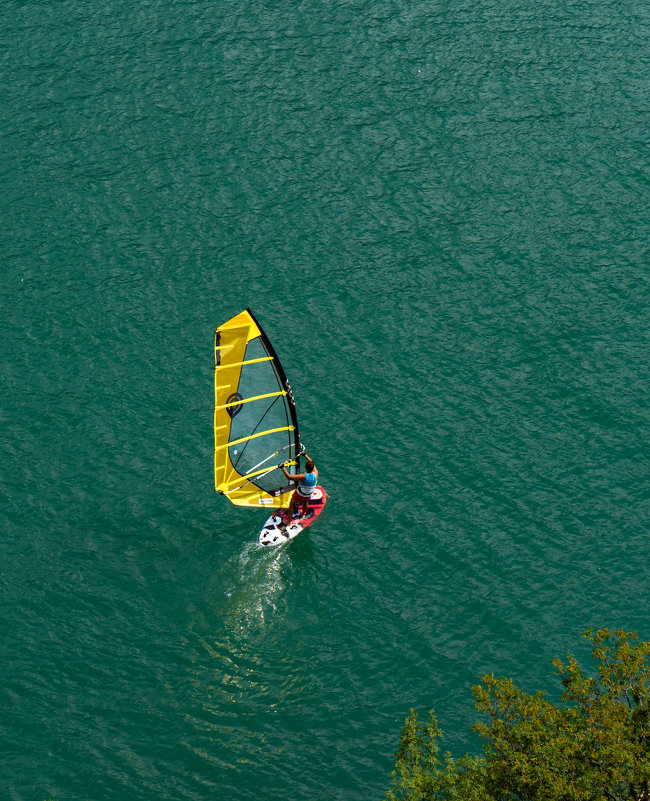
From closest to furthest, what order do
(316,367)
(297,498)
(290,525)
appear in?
(290,525), (297,498), (316,367)

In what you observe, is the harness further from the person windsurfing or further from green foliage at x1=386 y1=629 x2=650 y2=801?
green foliage at x1=386 y1=629 x2=650 y2=801

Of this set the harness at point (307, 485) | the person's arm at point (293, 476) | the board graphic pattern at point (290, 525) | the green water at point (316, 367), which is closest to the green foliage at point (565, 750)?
the green water at point (316, 367)

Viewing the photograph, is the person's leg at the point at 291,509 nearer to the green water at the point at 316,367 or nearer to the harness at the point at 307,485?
the harness at the point at 307,485

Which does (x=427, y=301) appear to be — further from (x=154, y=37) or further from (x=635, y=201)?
(x=154, y=37)

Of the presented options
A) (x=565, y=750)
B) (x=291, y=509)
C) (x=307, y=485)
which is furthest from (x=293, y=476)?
(x=565, y=750)

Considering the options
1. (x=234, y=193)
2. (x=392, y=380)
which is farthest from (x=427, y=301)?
(x=234, y=193)

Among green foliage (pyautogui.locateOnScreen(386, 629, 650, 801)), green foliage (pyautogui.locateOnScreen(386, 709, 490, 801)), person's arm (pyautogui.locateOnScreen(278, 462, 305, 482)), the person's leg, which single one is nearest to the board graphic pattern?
the person's leg

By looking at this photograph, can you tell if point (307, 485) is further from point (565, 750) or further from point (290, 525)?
point (565, 750)

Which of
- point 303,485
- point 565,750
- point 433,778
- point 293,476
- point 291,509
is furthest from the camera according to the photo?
point 291,509
